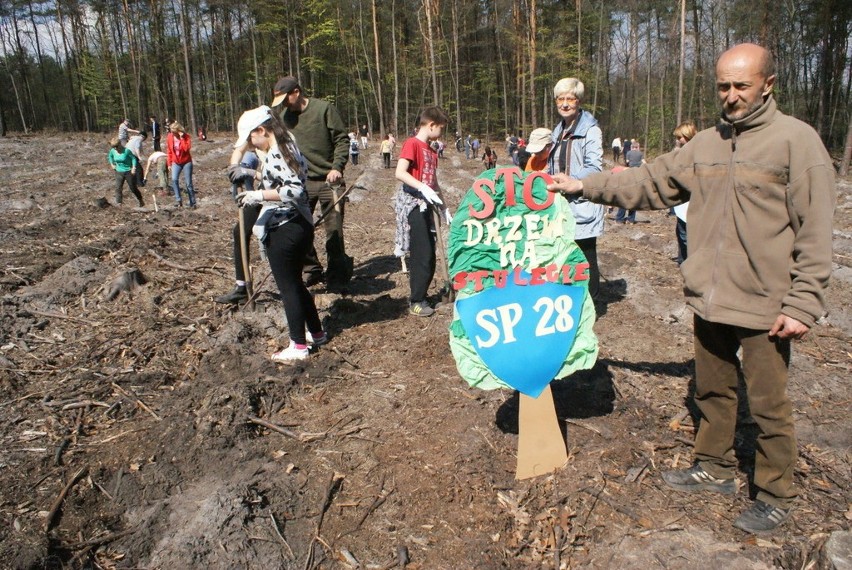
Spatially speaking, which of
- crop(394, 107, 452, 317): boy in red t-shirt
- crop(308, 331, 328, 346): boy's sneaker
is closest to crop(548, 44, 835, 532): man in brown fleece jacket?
crop(394, 107, 452, 317): boy in red t-shirt

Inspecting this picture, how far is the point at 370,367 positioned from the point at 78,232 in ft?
21.6

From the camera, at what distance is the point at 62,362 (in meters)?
4.38

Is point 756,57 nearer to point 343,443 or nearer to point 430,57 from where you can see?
point 343,443

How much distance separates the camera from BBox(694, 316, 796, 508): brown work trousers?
2383mm

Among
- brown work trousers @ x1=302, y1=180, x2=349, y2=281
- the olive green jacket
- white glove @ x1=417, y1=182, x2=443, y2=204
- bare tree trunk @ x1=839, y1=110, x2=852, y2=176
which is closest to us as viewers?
the olive green jacket

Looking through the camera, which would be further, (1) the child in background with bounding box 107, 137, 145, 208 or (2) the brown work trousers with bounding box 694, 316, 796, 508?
(1) the child in background with bounding box 107, 137, 145, 208

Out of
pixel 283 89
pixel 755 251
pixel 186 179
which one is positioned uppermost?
pixel 283 89

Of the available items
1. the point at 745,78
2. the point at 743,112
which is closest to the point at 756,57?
the point at 745,78

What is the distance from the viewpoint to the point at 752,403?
8.07 ft

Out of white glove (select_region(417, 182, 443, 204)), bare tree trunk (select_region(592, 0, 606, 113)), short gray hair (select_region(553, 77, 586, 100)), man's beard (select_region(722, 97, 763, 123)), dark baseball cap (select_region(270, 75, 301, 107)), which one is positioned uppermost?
bare tree trunk (select_region(592, 0, 606, 113))

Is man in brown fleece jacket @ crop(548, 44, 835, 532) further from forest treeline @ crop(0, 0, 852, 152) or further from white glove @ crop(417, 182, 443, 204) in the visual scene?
forest treeline @ crop(0, 0, 852, 152)

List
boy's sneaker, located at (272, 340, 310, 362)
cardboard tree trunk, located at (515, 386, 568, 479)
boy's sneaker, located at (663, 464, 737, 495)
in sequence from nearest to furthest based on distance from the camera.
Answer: boy's sneaker, located at (663, 464, 737, 495) < cardboard tree trunk, located at (515, 386, 568, 479) < boy's sneaker, located at (272, 340, 310, 362)

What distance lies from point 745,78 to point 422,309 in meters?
3.39

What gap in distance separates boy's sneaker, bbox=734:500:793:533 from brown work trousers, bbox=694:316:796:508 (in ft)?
0.10
